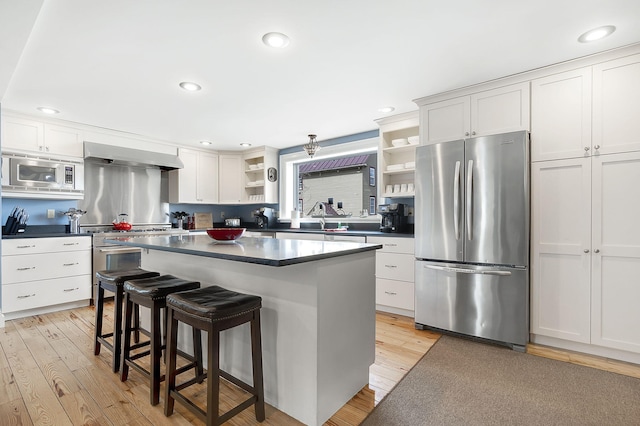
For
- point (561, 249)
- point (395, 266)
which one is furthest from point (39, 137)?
point (561, 249)

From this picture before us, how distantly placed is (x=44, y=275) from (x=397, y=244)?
4.13m

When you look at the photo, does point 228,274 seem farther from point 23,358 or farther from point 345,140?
point 345,140

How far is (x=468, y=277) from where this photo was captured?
282 centimetres

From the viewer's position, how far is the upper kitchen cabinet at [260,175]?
5.56 metres

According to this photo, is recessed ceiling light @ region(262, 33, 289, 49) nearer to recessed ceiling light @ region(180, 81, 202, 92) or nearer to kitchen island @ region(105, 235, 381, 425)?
recessed ceiling light @ region(180, 81, 202, 92)

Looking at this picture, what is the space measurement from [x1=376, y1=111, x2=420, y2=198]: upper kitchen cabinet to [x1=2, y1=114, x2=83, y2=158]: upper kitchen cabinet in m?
4.02

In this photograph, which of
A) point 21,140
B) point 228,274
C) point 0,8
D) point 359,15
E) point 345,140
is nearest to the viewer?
point 0,8

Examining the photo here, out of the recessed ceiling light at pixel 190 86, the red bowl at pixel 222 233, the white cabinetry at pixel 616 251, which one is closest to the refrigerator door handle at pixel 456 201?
the white cabinetry at pixel 616 251

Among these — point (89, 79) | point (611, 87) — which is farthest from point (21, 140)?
point (611, 87)

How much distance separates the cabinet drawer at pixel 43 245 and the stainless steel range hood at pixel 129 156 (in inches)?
43.8

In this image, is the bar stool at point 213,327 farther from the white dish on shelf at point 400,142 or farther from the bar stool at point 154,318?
the white dish on shelf at point 400,142

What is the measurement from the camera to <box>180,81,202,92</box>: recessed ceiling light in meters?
2.90

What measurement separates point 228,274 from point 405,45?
82.2 inches

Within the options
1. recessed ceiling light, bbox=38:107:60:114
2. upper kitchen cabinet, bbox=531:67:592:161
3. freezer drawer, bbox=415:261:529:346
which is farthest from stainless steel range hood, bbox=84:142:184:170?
upper kitchen cabinet, bbox=531:67:592:161
